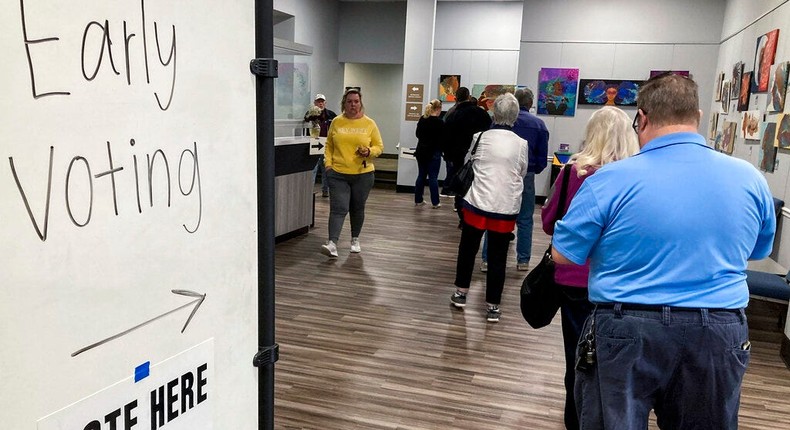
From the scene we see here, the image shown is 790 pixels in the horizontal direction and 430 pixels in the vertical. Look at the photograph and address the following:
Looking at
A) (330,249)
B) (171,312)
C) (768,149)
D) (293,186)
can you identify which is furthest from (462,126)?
(171,312)

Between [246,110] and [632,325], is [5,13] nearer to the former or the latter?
[246,110]

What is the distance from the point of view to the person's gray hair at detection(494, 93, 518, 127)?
3.93m

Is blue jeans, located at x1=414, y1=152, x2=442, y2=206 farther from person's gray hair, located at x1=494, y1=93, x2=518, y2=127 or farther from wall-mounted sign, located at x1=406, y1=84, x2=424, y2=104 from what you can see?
person's gray hair, located at x1=494, y1=93, x2=518, y2=127

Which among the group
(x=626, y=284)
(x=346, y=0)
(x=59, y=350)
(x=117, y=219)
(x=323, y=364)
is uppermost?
(x=346, y=0)

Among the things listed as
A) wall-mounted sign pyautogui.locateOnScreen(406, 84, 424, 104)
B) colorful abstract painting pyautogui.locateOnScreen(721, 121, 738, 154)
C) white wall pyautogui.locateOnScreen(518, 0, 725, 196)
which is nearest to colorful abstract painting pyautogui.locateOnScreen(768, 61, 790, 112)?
colorful abstract painting pyautogui.locateOnScreen(721, 121, 738, 154)

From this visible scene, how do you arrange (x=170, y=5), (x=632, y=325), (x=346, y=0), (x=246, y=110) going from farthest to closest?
1. (x=346, y=0)
2. (x=632, y=325)
3. (x=246, y=110)
4. (x=170, y=5)

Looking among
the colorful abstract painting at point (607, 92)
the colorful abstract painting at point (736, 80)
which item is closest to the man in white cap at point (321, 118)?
the colorful abstract painting at point (607, 92)

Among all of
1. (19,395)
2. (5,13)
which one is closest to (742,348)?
(19,395)

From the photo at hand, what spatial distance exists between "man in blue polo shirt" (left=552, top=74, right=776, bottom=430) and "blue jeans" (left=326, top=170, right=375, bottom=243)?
3.86 metres

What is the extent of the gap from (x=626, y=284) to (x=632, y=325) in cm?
11

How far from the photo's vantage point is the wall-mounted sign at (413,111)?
10.3 metres

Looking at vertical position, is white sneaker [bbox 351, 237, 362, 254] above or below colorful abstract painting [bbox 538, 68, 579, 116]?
below

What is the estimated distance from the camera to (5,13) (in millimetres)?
673

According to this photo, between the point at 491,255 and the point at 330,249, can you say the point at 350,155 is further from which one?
the point at 491,255
